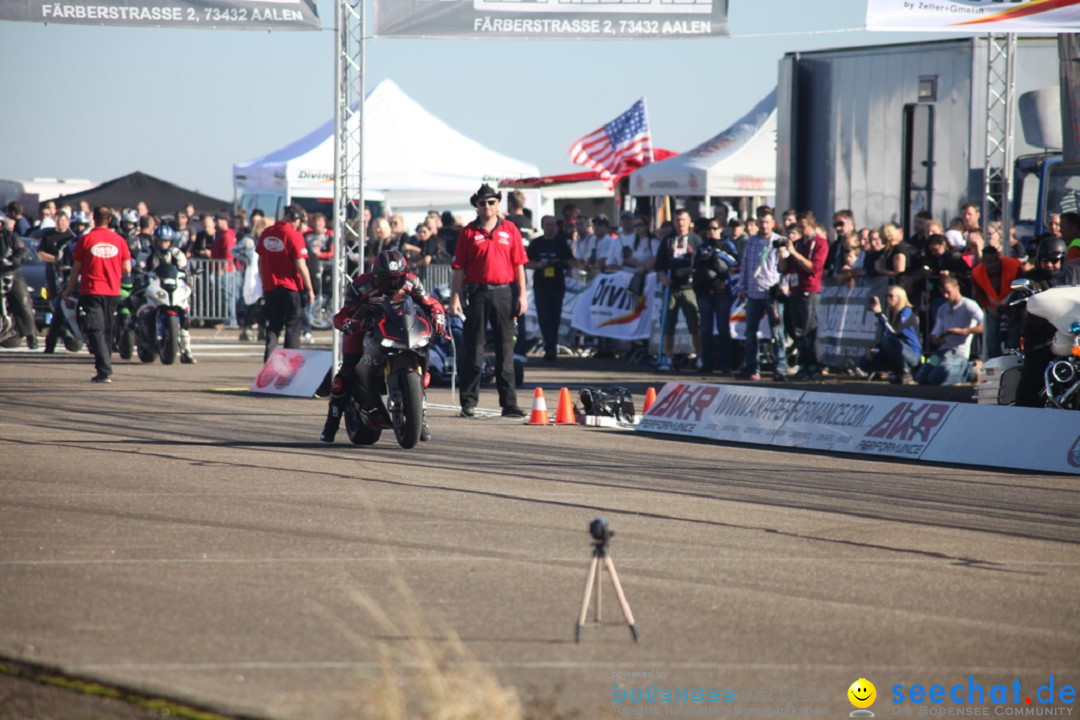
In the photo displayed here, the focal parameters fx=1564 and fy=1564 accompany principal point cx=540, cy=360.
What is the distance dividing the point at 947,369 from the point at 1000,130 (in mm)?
3382

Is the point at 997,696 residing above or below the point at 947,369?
below

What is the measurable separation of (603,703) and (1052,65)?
57.3 ft

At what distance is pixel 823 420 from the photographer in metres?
13.2

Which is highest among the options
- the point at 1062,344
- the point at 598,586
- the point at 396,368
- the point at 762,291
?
the point at 762,291

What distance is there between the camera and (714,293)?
2088cm

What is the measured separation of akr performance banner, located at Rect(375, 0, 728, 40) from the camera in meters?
15.3

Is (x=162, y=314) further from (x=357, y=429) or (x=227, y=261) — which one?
(x=357, y=429)

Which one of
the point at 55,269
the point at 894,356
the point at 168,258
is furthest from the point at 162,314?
the point at 894,356

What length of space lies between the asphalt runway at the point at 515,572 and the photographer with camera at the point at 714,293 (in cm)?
799

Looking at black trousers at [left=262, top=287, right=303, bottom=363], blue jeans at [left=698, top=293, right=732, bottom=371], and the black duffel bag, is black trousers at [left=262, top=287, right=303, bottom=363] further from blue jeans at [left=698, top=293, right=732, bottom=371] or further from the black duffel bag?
blue jeans at [left=698, top=293, right=732, bottom=371]

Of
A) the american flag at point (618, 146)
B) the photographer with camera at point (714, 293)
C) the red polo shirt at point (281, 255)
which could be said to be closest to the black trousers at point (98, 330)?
the red polo shirt at point (281, 255)

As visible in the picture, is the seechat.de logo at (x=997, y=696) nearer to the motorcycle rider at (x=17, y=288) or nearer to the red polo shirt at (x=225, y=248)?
the motorcycle rider at (x=17, y=288)

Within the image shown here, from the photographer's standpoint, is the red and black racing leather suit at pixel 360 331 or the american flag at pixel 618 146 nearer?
the red and black racing leather suit at pixel 360 331

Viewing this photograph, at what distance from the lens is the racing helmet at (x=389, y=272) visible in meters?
12.4
